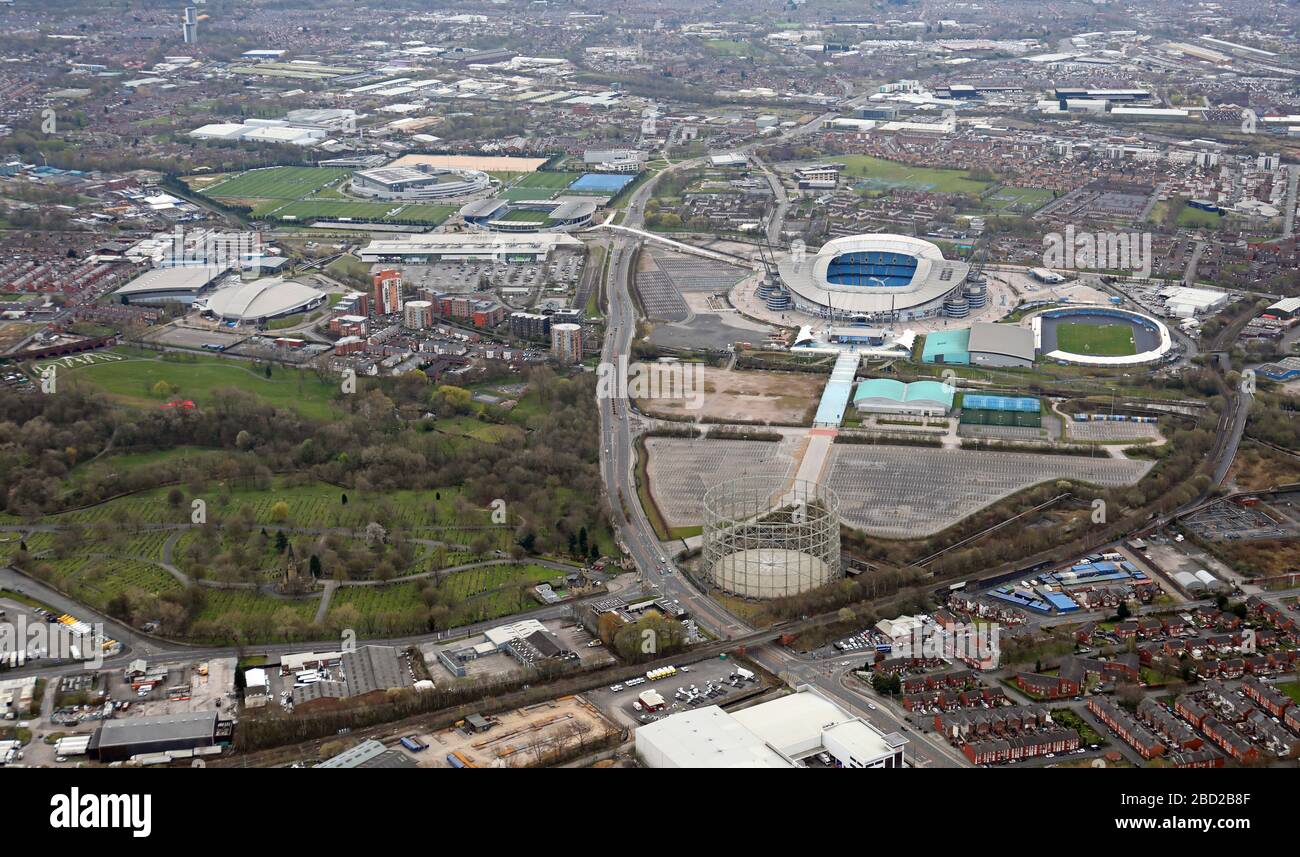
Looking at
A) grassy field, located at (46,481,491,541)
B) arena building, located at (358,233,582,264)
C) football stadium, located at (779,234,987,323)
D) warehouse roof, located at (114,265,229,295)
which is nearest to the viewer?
grassy field, located at (46,481,491,541)

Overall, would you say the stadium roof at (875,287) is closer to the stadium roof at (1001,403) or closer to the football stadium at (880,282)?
the football stadium at (880,282)

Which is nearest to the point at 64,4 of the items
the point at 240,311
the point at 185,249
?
the point at 185,249

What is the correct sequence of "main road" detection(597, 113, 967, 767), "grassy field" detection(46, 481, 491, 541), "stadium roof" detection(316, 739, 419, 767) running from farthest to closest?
"grassy field" detection(46, 481, 491, 541)
"main road" detection(597, 113, 967, 767)
"stadium roof" detection(316, 739, 419, 767)

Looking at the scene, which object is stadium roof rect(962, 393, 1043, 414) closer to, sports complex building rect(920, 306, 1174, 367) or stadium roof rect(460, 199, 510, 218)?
sports complex building rect(920, 306, 1174, 367)

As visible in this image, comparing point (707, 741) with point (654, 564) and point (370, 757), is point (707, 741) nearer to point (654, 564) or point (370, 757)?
point (370, 757)

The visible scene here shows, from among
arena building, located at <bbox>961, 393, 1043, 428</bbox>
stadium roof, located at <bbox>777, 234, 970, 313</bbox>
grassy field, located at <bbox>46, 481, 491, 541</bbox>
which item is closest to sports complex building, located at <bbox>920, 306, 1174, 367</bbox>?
stadium roof, located at <bbox>777, 234, 970, 313</bbox>
